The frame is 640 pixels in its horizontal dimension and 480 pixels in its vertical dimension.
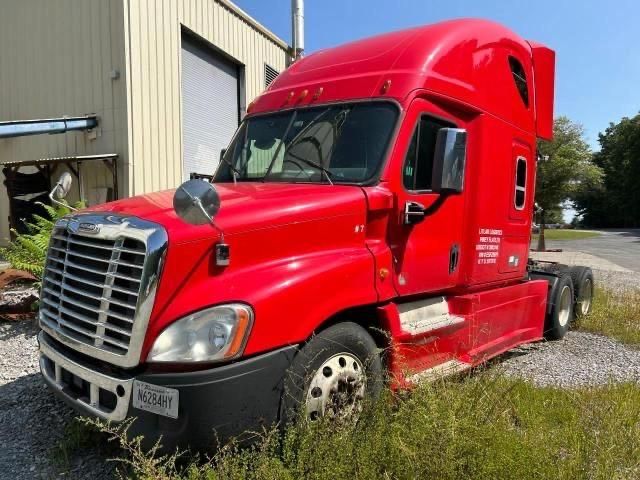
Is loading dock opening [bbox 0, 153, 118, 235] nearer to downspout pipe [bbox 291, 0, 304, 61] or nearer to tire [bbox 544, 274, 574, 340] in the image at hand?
downspout pipe [bbox 291, 0, 304, 61]

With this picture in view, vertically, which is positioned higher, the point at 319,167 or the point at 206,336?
the point at 319,167

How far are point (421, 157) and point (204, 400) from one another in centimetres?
255

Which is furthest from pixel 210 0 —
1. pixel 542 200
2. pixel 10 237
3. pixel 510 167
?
pixel 542 200

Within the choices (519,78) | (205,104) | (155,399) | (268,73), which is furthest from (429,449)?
(268,73)

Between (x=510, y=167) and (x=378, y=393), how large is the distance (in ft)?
10.6

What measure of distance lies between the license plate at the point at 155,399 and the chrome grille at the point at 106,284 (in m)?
0.16

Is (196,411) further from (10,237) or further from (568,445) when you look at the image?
(10,237)

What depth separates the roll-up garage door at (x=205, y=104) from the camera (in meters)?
12.5

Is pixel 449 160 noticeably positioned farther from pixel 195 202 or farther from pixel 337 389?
pixel 195 202

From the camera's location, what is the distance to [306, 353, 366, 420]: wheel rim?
10.2 feet

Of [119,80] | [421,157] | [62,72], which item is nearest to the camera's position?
[421,157]

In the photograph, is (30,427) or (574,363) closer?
(30,427)

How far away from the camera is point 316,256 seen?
Result: 11.0 feet

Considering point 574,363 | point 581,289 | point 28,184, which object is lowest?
point 574,363
